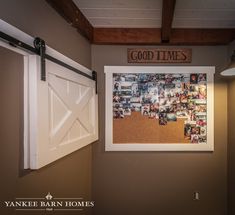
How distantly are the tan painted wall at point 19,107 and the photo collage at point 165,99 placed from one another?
1.09 m

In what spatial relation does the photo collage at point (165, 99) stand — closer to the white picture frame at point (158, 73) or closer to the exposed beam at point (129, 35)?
the white picture frame at point (158, 73)

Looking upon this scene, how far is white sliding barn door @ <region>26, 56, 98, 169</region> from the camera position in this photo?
1.42 metres

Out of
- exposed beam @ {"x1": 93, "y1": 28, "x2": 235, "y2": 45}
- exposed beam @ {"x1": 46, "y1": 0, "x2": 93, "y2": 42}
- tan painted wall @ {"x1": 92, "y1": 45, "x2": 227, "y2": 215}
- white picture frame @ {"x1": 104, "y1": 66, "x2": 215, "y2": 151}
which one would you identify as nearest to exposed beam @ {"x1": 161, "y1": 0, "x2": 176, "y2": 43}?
exposed beam @ {"x1": 93, "y1": 28, "x2": 235, "y2": 45}

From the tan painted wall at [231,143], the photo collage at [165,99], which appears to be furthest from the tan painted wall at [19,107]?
the tan painted wall at [231,143]

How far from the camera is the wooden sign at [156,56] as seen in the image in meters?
2.88

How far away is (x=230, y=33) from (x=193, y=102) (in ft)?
3.27

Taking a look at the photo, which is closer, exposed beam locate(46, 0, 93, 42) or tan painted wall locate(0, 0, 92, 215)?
tan painted wall locate(0, 0, 92, 215)

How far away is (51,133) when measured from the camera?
1637mm

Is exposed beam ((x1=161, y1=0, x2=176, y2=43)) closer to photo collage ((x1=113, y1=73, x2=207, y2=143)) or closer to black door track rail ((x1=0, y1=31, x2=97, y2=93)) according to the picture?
photo collage ((x1=113, y1=73, x2=207, y2=143))

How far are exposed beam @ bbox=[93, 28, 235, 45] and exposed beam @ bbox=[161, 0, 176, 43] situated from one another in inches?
4.5

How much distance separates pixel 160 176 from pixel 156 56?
5.50 feet

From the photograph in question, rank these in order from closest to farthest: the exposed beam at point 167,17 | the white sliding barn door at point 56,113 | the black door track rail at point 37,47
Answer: the black door track rail at point 37,47 < the white sliding barn door at point 56,113 < the exposed beam at point 167,17

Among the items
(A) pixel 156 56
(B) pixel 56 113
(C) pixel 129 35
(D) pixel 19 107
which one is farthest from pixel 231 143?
(D) pixel 19 107

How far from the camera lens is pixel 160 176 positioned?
292 cm
